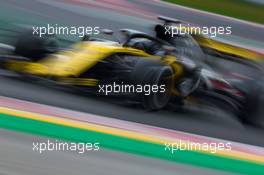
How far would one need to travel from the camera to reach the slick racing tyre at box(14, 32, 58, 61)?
5152 millimetres

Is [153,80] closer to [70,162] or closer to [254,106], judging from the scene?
[254,106]

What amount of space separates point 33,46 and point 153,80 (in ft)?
3.28

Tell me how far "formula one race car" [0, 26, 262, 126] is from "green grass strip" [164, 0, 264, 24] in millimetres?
2131

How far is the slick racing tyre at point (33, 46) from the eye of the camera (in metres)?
5.15

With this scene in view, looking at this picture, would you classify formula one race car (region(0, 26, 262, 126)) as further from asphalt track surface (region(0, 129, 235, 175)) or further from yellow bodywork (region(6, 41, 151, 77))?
asphalt track surface (region(0, 129, 235, 175))

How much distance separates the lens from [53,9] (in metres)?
6.45

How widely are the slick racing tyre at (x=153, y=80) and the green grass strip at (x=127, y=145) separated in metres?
0.56

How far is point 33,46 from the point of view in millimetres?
5137

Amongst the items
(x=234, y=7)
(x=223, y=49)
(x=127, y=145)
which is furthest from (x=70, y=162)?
(x=234, y=7)

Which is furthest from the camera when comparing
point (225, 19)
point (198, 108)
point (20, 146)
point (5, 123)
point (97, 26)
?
point (225, 19)

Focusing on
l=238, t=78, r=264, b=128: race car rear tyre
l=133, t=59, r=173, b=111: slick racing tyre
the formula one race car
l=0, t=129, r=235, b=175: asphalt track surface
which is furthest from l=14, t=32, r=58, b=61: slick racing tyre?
l=238, t=78, r=264, b=128: race car rear tyre

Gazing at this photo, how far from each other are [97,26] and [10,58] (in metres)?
1.34

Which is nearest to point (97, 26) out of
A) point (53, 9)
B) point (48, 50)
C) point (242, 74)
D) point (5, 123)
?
point (53, 9)

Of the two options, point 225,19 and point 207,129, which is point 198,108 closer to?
point 207,129
